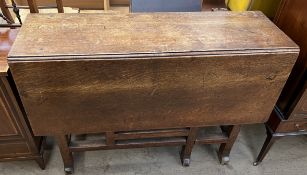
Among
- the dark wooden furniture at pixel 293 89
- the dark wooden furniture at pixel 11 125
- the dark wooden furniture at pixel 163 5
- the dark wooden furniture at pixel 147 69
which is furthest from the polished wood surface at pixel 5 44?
the dark wooden furniture at pixel 293 89

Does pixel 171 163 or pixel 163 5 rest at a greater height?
pixel 163 5

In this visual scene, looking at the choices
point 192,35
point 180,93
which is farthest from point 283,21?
point 180,93

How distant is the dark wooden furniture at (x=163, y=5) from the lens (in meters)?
1.41

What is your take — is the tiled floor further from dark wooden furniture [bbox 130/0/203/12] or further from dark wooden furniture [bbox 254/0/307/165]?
dark wooden furniture [bbox 130/0/203/12]

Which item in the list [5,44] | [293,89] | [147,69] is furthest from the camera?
[293,89]

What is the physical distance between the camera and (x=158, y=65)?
0.92m

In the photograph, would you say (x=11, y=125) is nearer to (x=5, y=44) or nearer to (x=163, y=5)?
(x=5, y=44)

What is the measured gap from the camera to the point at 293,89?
3.93 ft

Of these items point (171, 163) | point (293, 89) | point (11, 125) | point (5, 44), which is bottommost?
point (171, 163)

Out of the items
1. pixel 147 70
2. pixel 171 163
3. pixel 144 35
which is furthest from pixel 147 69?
pixel 171 163

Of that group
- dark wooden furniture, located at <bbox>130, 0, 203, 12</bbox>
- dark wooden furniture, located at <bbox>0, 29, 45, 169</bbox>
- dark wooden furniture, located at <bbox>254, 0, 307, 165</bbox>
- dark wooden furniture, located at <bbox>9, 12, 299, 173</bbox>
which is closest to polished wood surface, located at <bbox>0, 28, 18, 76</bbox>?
dark wooden furniture, located at <bbox>0, 29, 45, 169</bbox>

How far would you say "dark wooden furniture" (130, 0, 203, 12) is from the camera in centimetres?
141

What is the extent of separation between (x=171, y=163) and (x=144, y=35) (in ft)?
2.70

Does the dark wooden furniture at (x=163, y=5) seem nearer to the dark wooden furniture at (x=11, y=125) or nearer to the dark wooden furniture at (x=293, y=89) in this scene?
the dark wooden furniture at (x=293, y=89)
